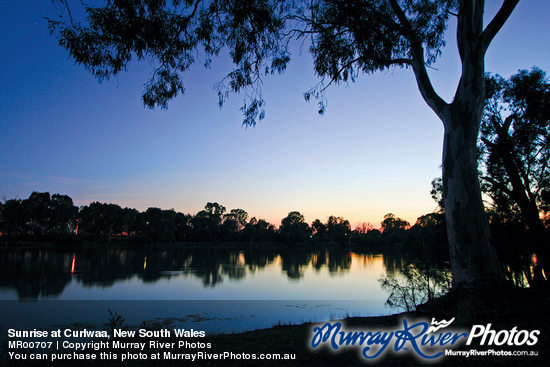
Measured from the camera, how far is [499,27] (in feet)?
14.5

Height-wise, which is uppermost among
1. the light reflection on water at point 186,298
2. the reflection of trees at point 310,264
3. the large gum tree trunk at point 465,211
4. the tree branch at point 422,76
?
the tree branch at point 422,76

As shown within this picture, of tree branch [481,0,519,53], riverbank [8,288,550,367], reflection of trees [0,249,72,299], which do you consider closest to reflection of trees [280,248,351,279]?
reflection of trees [0,249,72,299]

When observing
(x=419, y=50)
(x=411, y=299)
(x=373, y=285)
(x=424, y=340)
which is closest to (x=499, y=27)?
(x=419, y=50)

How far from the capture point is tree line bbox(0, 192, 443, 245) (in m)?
45.1

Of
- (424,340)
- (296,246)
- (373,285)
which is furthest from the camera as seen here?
(296,246)

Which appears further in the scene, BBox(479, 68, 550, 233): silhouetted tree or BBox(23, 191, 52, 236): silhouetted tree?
BBox(23, 191, 52, 236): silhouetted tree

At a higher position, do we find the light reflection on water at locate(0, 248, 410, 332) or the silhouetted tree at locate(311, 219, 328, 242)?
the silhouetted tree at locate(311, 219, 328, 242)

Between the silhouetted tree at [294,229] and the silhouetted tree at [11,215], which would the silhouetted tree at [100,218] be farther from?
the silhouetted tree at [294,229]

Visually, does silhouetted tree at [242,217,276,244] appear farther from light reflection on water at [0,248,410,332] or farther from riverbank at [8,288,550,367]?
riverbank at [8,288,550,367]

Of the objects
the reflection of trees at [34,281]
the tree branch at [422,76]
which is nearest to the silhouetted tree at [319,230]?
the reflection of trees at [34,281]

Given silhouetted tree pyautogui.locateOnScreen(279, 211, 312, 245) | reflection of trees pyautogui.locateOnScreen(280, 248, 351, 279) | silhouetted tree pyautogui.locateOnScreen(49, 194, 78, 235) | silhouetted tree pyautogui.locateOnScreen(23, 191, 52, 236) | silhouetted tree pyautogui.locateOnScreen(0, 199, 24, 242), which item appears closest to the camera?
reflection of trees pyautogui.locateOnScreen(280, 248, 351, 279)

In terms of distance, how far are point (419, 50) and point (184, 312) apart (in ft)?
29.3

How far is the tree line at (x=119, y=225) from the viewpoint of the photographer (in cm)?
4511

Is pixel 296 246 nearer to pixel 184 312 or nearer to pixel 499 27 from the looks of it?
pixel 184 312
